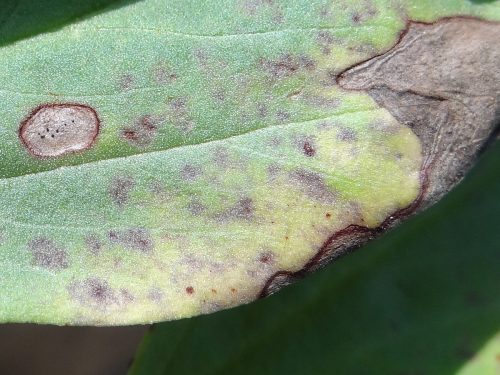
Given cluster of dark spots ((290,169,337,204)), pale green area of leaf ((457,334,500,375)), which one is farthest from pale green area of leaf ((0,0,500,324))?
pale green area of leaf ((457,334,500,375))

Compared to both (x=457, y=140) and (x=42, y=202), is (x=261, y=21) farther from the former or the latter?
(x=42, y=202)

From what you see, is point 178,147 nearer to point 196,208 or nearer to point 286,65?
point 196,208

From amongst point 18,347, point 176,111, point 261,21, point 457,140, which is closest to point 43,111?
point 176,111

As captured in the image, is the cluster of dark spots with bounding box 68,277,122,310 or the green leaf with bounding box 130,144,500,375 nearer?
the cluster of dark spots with bounding box 68,277,122,310

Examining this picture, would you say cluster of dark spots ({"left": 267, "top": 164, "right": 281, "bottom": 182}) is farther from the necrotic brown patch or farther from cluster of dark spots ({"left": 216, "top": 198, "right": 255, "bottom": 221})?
the necrotic brown patch

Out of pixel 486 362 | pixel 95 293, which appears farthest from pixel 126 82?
pixel 486 362

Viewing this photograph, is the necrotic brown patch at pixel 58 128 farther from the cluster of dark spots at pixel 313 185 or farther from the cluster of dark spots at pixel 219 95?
the cluster of dark spots at pixel 313 185
